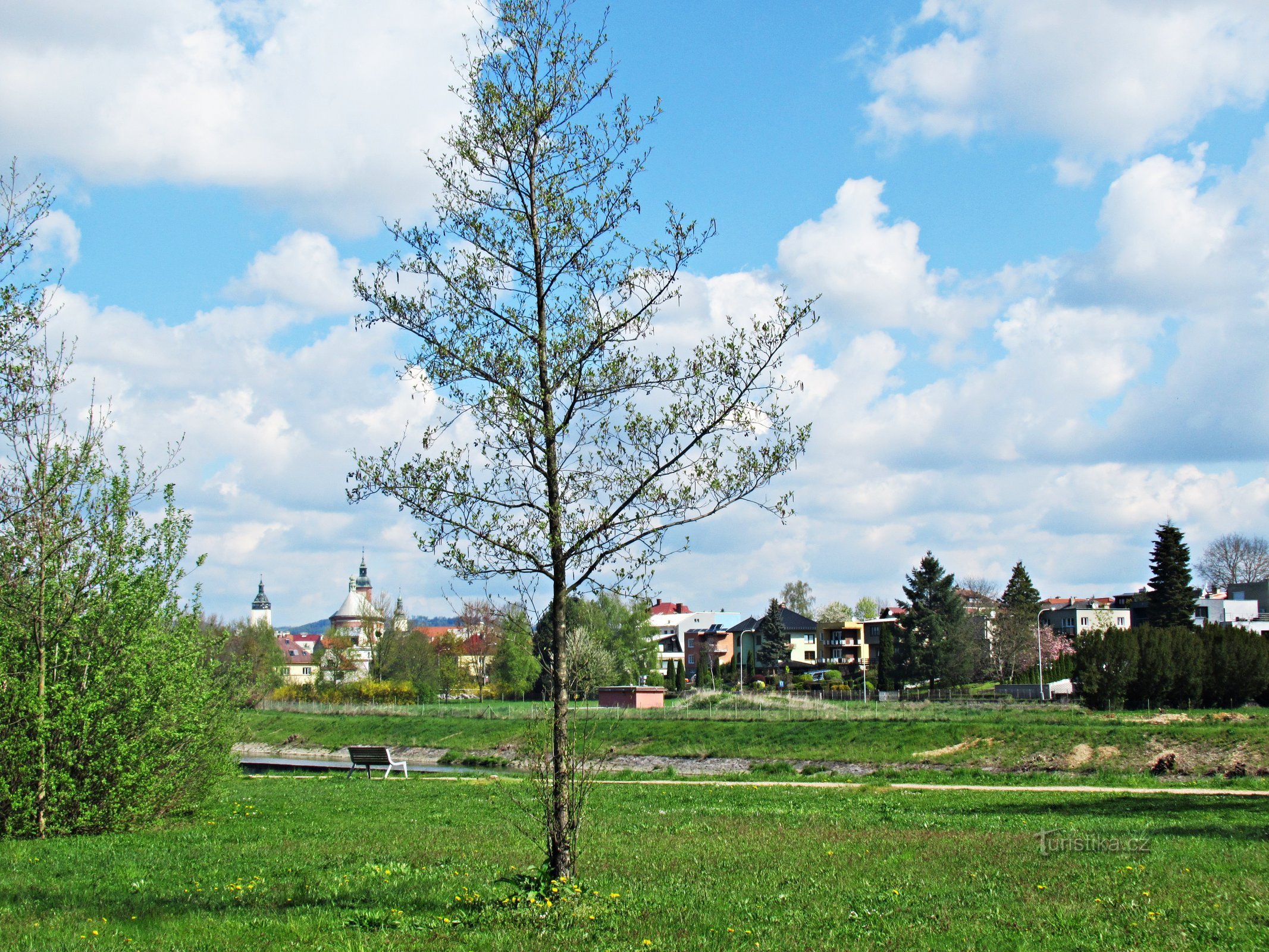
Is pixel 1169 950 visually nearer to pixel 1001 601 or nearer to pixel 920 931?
pixel 920 931

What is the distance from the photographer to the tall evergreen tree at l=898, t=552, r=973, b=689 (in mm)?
72125

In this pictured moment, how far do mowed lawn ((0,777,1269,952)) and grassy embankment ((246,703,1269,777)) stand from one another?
437 inches

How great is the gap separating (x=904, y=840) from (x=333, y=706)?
195 ft

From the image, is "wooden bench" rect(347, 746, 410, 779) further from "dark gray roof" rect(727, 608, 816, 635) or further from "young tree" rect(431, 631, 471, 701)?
"dark gray roof" rect(727, 608, 816, 635)

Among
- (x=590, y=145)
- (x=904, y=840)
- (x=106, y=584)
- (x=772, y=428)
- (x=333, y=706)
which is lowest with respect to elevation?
(x=333, y=706)

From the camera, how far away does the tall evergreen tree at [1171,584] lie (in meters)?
67.8

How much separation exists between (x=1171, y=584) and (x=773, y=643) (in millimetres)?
39699

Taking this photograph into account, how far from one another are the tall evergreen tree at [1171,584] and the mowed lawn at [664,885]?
191 ft

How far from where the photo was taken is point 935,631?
238 feet

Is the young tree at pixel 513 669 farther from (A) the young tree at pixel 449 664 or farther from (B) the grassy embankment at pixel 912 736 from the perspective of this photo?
(B) the grassy embankment at pixel 912 736

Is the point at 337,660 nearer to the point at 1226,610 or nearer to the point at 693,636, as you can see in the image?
the point at 693,636

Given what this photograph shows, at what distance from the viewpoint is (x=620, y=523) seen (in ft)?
28.9

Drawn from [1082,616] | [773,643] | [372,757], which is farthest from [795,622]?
[372,757]

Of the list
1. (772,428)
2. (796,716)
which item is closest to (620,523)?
(772,428)
